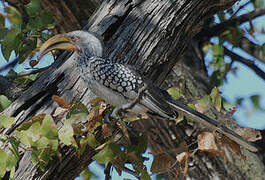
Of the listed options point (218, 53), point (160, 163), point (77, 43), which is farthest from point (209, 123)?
point (218, 53)

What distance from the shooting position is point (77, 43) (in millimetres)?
2465

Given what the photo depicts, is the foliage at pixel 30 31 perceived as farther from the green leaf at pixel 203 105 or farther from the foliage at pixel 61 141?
the green leaf at pixel 203 105

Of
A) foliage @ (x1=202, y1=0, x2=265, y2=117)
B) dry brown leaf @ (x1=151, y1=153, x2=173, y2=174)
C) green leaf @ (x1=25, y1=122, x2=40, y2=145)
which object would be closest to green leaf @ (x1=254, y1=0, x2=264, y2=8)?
foliage @ (x1=202, y1=0, x2=265, y2=117)

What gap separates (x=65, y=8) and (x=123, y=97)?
1.35 m

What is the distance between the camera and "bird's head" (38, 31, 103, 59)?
2389 millimetres

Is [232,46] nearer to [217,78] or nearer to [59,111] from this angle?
[217,78]

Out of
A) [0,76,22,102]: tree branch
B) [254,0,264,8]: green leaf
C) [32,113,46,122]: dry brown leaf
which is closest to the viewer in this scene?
[32,113,46,122]: dry brown leaf

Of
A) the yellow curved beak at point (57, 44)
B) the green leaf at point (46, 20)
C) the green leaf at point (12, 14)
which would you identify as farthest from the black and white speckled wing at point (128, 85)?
the green leaf at point (12, 14)

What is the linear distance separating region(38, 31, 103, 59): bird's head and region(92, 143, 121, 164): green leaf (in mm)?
521

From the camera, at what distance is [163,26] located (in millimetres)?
2457

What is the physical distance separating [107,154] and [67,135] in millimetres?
206

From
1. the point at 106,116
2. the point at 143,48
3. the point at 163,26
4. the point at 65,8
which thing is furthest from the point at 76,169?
the point at 65,8

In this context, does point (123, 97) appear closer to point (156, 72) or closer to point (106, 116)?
point (106, 116)

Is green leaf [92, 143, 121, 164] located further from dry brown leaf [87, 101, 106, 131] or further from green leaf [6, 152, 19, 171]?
green leaf [6, 152, 19, 171]
